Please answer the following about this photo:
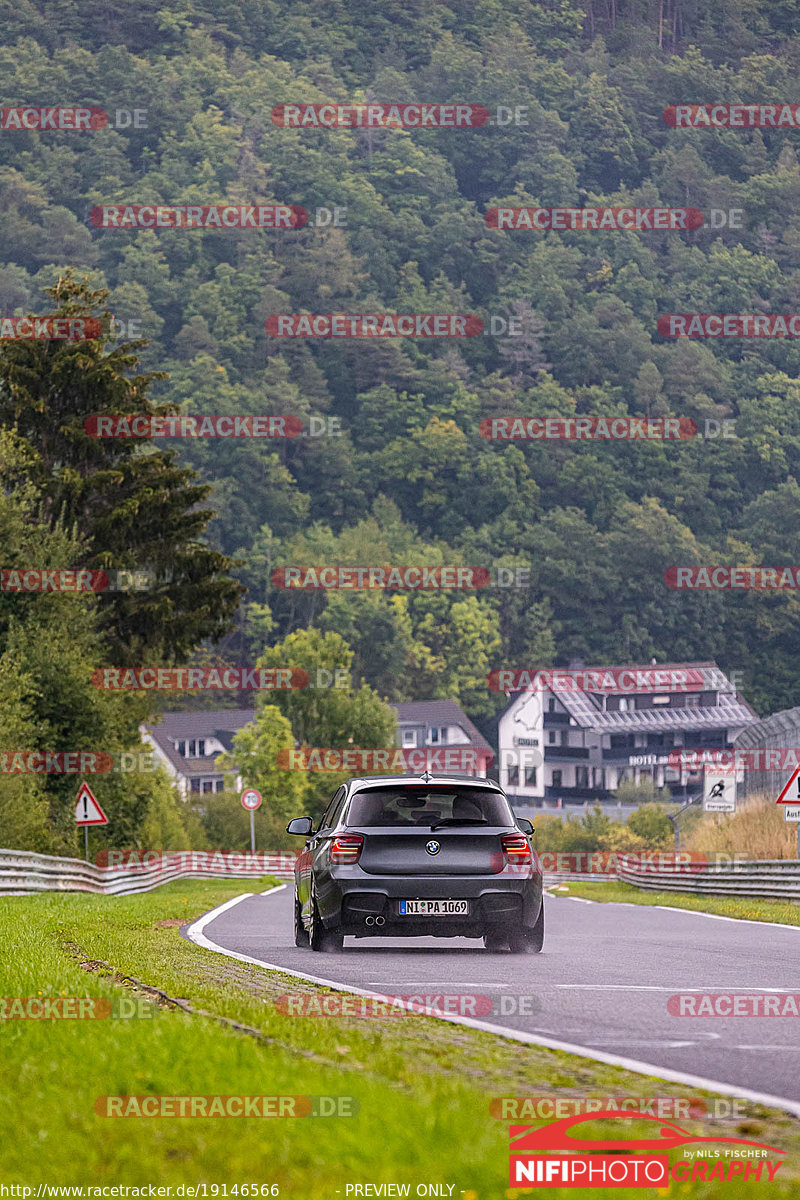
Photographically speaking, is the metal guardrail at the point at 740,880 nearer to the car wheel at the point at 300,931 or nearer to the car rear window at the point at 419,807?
the car wheel at the point at 300,931

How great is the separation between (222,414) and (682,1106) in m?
161

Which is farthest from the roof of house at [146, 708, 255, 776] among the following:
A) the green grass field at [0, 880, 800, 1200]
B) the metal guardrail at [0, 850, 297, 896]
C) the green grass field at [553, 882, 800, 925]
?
the green grass field at [0, 880, 800, 1200]

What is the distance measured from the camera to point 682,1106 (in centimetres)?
634

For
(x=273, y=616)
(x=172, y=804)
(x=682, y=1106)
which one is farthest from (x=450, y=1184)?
(x=273, y=616)

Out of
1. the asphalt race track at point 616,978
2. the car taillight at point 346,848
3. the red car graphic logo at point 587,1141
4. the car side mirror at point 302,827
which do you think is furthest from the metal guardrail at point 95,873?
the red car graphic logo at point 587,1141

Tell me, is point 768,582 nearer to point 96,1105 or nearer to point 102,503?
point 102,503

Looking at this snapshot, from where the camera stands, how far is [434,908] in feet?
44.8

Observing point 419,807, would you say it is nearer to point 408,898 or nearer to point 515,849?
point 515,849

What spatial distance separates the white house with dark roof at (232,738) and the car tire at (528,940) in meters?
89.4

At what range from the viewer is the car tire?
14125mm

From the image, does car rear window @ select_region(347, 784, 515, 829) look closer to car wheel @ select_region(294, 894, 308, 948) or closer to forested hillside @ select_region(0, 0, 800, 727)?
car wheel @ select_region(294, 894, 308, 948)

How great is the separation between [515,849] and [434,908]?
0.85 m

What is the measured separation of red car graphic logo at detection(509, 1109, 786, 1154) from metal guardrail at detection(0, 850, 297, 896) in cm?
2169

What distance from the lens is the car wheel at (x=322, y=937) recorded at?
14028 mm
